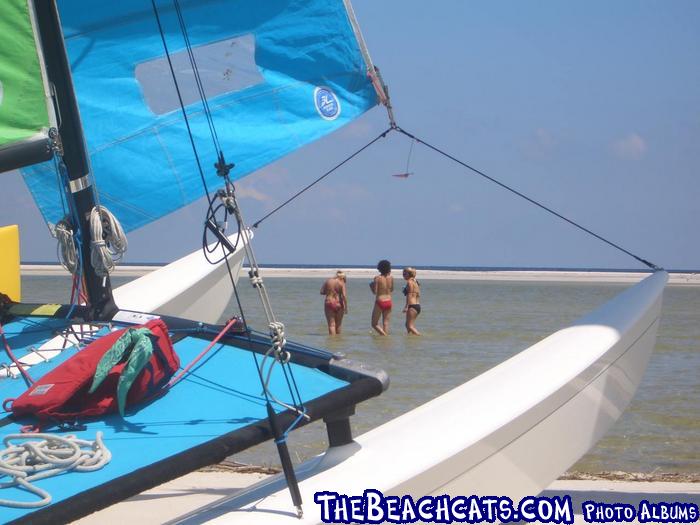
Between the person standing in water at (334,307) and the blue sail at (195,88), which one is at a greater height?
the blue sail at (195,88)

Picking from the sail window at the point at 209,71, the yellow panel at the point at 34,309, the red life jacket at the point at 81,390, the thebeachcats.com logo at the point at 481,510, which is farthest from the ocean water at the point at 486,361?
the sail window at the point at 209,71

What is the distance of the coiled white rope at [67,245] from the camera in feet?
13.3

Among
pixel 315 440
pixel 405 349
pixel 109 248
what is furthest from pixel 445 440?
pixel 405 349

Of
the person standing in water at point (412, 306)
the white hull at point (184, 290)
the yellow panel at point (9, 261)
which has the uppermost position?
the yellow panel at point (9, 261)

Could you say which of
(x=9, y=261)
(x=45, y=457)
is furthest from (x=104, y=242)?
(x=45, y=457)

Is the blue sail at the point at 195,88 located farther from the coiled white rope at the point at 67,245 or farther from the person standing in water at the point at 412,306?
the person standing in water at the point at 412,306

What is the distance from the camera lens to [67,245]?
13.3 ft

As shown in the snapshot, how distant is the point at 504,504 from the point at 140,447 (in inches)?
53.4

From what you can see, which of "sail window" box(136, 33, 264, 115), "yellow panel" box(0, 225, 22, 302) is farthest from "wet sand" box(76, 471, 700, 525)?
"sail window" box(136, 33, 264, 115)

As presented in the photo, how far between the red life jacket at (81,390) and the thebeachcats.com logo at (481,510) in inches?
30.6

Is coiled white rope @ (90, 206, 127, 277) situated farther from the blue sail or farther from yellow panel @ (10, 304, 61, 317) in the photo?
the blue sail

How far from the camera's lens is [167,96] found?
5.27 m

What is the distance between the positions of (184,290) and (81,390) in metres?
3.30

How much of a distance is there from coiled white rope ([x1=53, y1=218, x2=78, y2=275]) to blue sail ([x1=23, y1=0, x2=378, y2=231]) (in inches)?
21.2
